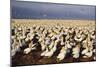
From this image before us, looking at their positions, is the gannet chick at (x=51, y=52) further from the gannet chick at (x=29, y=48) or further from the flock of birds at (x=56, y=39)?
the gannet chick at (x=29, y=48)

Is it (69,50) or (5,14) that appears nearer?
(5,14)

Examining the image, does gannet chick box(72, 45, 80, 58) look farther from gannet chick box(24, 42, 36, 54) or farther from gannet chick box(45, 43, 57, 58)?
gannet chick box(24, 42, 36, 54)

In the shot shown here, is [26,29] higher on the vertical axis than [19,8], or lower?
lower

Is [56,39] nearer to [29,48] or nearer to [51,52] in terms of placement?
[51,52]

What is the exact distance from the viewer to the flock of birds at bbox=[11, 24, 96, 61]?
2.21 m

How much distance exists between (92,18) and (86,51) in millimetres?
435

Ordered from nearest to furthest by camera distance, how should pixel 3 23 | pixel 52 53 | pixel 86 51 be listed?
pixel 3 23, pixel 52 53, pixel 86 51

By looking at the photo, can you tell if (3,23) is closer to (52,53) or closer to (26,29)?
(26,29)

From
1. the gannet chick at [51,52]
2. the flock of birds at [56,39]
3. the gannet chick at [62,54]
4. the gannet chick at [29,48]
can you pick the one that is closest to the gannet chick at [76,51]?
the flock of birds at [56,39]

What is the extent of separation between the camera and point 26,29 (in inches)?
88.4

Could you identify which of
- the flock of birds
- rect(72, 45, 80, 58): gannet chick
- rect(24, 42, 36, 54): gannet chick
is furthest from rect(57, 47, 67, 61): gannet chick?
rect(24, 42, 36, 54): gannet chick

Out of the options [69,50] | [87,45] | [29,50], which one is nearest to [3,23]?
[29,50]

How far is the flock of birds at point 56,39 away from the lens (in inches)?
87.2
